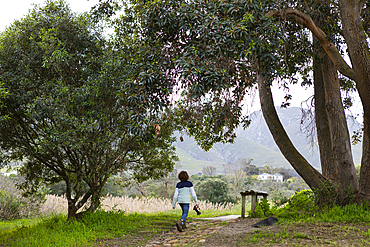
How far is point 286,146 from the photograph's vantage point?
25.0ft

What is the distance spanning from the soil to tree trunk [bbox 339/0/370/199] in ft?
6.13

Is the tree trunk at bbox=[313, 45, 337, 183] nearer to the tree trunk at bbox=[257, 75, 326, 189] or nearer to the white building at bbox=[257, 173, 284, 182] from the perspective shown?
the tree trunk at bbox=[257, 75, 326, 189]

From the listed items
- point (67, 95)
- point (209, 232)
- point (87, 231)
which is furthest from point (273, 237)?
point (67, 95)

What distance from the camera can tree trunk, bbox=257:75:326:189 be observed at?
7.21m

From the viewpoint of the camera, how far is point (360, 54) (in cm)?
633

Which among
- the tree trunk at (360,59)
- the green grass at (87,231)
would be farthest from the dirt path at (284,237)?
the tree trunk at (360,59)

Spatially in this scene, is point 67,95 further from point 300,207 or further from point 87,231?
point 300,207

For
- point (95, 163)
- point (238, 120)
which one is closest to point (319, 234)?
point (238, 120)

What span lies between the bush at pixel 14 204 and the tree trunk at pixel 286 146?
29.7ft

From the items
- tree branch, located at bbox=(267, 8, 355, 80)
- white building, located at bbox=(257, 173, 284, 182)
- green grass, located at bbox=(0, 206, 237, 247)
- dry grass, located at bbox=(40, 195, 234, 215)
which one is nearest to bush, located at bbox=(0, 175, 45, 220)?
dry grass, located at bbox=(40, 195, 234, 215)

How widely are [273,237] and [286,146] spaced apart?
328 cm

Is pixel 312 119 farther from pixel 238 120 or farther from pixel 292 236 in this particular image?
pixel 292 236

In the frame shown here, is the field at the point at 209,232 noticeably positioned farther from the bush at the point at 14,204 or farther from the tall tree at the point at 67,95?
the bush at the point at 14,204

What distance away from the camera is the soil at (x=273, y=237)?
4531 millimetres
